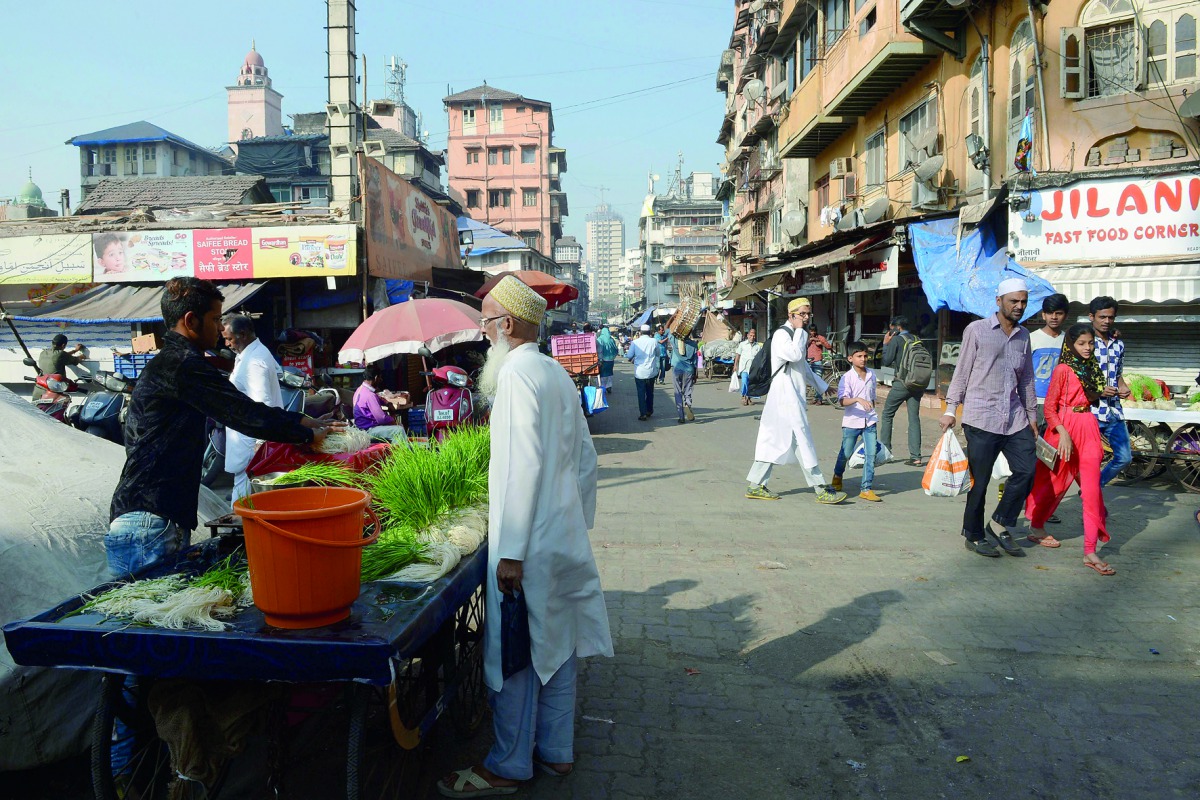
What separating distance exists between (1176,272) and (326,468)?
10520 millimetres

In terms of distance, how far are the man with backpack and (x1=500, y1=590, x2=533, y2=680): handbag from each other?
320 inches

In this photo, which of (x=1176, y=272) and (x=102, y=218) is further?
(x=102, y=218)

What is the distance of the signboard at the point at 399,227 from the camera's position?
14086 mm

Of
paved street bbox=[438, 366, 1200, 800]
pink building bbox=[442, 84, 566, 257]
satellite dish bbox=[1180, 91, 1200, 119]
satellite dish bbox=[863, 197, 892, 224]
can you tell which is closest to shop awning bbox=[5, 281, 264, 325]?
paved street bbox=[438, 366, 1200, 800]

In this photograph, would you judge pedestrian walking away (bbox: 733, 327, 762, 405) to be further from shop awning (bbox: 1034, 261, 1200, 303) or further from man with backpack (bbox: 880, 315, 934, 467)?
shop awning (bbox: 1034, 261, 1200, 303)

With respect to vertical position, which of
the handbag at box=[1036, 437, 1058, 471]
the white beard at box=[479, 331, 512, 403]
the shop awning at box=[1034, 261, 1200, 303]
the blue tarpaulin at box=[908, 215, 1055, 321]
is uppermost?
the blue tarpaulin at box=[908, 215, 1055, 321]

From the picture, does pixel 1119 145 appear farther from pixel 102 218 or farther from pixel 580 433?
pixel 102 218

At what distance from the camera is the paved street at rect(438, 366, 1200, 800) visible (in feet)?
10.9

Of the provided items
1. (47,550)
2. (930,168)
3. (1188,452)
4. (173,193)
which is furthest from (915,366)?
(173,193)

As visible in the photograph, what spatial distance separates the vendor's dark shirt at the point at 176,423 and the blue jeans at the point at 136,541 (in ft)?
0.12

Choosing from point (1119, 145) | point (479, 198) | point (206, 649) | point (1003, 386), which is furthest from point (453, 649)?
point (479, 198)

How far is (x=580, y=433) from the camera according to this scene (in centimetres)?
333

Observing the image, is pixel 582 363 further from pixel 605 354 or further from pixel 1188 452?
pixel 1188 452

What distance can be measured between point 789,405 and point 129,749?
21.1ft
